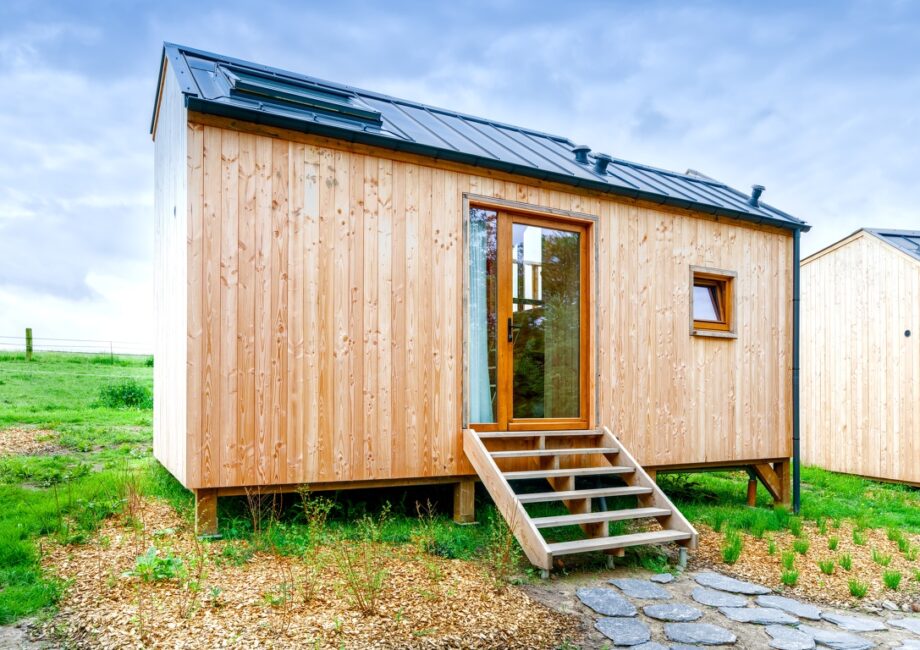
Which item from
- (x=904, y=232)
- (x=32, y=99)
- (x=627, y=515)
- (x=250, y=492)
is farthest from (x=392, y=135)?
(x=904, y=232)

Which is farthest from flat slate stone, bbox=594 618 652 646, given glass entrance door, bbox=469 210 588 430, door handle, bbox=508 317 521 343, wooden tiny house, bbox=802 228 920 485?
wooden tiny house, bbox=802 228 920 485

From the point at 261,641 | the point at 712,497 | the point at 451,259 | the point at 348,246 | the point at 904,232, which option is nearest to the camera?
the point at 261,641

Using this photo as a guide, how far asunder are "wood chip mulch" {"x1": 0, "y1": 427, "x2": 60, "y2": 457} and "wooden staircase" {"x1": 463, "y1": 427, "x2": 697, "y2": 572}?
582 cm

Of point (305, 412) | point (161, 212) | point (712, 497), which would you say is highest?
point (161, 212)

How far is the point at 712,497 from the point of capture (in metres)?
7.29

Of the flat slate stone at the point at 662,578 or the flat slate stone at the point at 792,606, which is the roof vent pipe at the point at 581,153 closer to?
the flat slate stone at the point at 662,578

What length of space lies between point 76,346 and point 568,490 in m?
16.3

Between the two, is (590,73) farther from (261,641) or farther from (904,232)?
(261,641)

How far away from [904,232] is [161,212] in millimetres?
10985

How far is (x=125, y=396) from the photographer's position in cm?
1155

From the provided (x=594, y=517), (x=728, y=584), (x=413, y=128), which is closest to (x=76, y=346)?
(x=413, y=128)

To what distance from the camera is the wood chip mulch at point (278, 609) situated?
9.22 ft

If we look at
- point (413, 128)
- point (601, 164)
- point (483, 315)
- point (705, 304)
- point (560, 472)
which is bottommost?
point (560, 472)

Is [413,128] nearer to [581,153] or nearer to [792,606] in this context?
[581,153]
